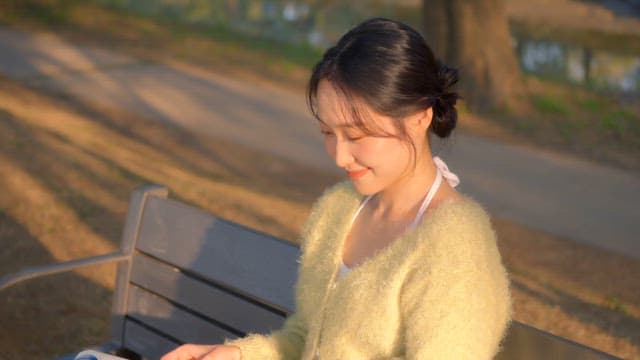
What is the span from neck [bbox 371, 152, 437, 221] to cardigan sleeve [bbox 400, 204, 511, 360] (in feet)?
0.58

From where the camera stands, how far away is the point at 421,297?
229 cm

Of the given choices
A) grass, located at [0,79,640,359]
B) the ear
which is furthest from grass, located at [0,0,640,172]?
the ear

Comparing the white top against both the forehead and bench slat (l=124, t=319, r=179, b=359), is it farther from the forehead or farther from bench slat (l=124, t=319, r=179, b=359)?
bench slat (l=124, t=319, r=179, b=359)

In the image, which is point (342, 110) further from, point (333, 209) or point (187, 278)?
point (187, 278)

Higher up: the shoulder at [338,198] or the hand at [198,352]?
the shoulder at [338,198]

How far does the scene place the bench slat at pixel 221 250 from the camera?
321 centimetres

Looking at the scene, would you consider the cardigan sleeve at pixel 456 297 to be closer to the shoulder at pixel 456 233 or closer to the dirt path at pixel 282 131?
the shoulder at pixel 456 233

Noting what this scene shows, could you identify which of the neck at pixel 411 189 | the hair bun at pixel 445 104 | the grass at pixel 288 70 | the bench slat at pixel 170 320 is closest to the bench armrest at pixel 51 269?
the bench slat at pixel 170 320

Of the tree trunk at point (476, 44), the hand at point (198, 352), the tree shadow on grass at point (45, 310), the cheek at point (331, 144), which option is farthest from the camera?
the tree trunk at point (476, 44)

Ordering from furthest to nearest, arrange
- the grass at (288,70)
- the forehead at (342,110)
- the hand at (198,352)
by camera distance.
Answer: the grass at (288,70) < the hand at (198,352) < the forehead at (342,110)

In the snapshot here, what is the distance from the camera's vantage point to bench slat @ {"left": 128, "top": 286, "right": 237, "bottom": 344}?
11.3ft

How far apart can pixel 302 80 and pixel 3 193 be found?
18.6 feet

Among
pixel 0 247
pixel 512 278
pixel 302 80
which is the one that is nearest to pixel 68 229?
pixel 0 247

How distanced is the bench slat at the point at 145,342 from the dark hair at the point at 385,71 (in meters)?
1.41
